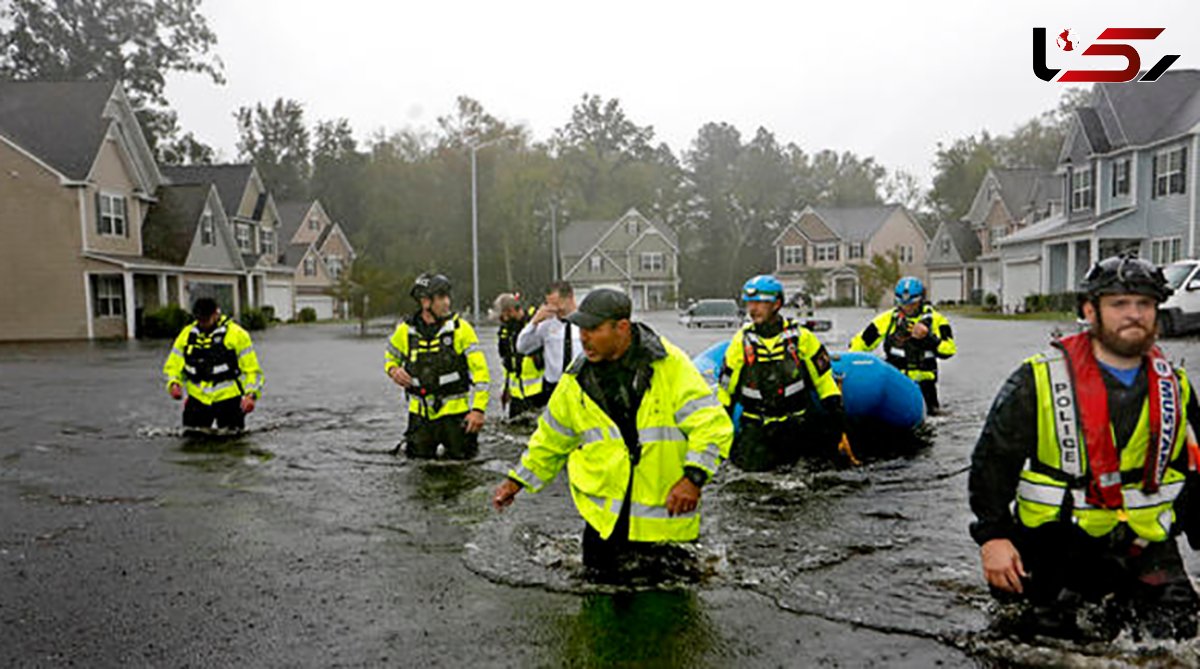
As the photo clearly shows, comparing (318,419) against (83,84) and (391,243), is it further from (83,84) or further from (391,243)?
(391,243)

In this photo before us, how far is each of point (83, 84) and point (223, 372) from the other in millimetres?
34509

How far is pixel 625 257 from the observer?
77.8 meters

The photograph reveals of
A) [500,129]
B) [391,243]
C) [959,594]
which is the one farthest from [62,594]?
[391,243]

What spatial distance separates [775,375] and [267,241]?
172 feet

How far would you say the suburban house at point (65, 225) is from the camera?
34969 mm

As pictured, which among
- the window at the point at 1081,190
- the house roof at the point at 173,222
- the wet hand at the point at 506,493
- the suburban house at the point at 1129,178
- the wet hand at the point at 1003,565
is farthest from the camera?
the house roof at the point at 173,222

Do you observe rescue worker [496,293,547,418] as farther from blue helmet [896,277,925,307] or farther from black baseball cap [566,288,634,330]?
black baseball cap [566,288,634,330]

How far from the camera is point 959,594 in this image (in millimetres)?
5035

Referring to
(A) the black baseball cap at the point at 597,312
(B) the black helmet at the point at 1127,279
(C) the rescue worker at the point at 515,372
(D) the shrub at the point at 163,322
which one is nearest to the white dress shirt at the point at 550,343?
(C) the rescue worker at the point at 515,372

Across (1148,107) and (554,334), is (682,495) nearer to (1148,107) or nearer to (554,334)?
(554,334)

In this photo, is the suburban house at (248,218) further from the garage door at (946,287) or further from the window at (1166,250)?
the garage door at (946,287)

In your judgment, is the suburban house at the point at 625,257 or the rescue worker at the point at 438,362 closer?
the rescue worker at the point at 438,362

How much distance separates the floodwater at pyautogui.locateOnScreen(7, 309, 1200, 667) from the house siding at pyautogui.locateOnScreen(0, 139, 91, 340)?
28.1 m

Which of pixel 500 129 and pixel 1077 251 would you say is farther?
pixel 500 129
